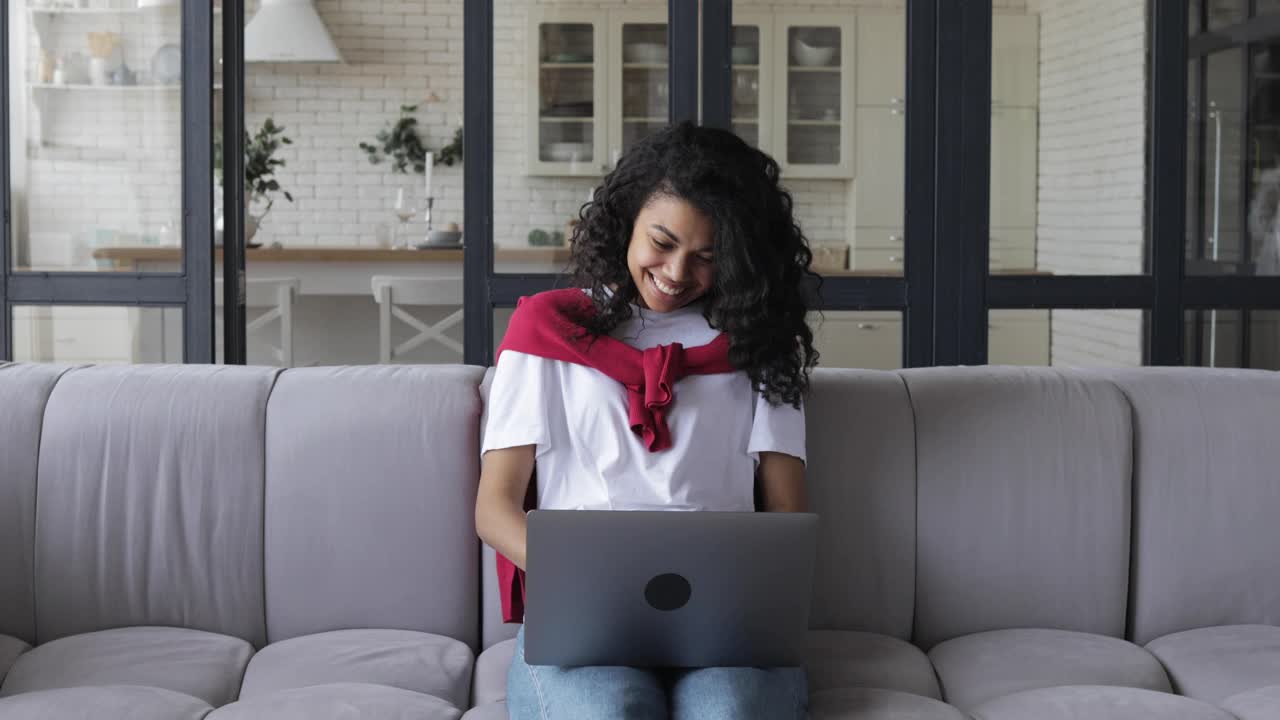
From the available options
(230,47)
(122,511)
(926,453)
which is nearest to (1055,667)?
(926,453)

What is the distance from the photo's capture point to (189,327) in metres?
2.85

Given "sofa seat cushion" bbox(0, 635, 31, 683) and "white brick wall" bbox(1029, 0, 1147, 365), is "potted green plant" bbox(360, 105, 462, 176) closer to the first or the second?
"white brick wall" bbox(1029, 0, 1147, 365)

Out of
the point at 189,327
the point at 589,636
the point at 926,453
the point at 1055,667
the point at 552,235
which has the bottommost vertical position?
the point at 1055,667

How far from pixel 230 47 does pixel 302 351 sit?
3900 millimetres

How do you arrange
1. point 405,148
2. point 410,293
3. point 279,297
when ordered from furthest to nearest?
point 405,148 → point 279,297 → point 410,293

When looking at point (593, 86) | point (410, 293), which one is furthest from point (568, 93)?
point (410, 293)

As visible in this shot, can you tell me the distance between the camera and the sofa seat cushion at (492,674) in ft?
6.17

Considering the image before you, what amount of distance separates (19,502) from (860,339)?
2010 millimetres

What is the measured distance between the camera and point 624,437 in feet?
5.97

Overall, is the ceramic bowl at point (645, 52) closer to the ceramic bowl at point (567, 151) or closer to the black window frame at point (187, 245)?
the ceramic bowl at point (567, 151)

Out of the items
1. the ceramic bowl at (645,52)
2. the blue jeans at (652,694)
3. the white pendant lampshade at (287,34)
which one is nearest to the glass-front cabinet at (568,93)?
the ceramic bowl at (645,52)

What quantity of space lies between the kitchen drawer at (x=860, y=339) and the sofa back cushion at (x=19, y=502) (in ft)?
5.81

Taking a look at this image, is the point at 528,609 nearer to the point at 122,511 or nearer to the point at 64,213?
the point at 122,511

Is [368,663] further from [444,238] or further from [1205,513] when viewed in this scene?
[444,238]
